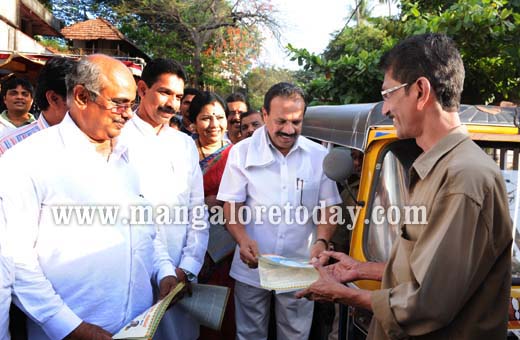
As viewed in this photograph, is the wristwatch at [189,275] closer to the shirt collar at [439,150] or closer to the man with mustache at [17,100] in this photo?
the shirt collar at [439,150]

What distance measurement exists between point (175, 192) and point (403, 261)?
1.66 m

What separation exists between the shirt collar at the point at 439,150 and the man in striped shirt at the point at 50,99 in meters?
2.08

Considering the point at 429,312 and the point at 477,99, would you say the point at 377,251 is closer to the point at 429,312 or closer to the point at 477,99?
the point at 429,312

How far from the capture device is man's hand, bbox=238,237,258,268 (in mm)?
2938

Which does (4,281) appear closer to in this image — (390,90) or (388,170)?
(390,90)

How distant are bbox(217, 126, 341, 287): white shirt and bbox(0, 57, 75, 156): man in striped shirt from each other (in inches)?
44.1

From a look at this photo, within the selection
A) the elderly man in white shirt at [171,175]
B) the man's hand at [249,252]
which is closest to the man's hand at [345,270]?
the man's hand at [249,252]

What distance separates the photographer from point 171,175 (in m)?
3.03

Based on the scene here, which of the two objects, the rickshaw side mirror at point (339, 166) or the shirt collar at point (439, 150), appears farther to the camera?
the rickshaw side mirror at point (339, 166)

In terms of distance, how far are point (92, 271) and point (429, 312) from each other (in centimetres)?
139

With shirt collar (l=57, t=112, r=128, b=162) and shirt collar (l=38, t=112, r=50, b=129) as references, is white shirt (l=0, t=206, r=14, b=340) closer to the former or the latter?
shirt collar (l=57, t=112, r=128, b=162)

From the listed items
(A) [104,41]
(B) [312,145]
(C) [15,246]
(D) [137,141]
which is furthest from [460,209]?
(A) [104,41]

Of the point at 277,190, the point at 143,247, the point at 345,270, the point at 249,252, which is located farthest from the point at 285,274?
the point at 277,190

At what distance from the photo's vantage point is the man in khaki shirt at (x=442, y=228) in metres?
1.50
